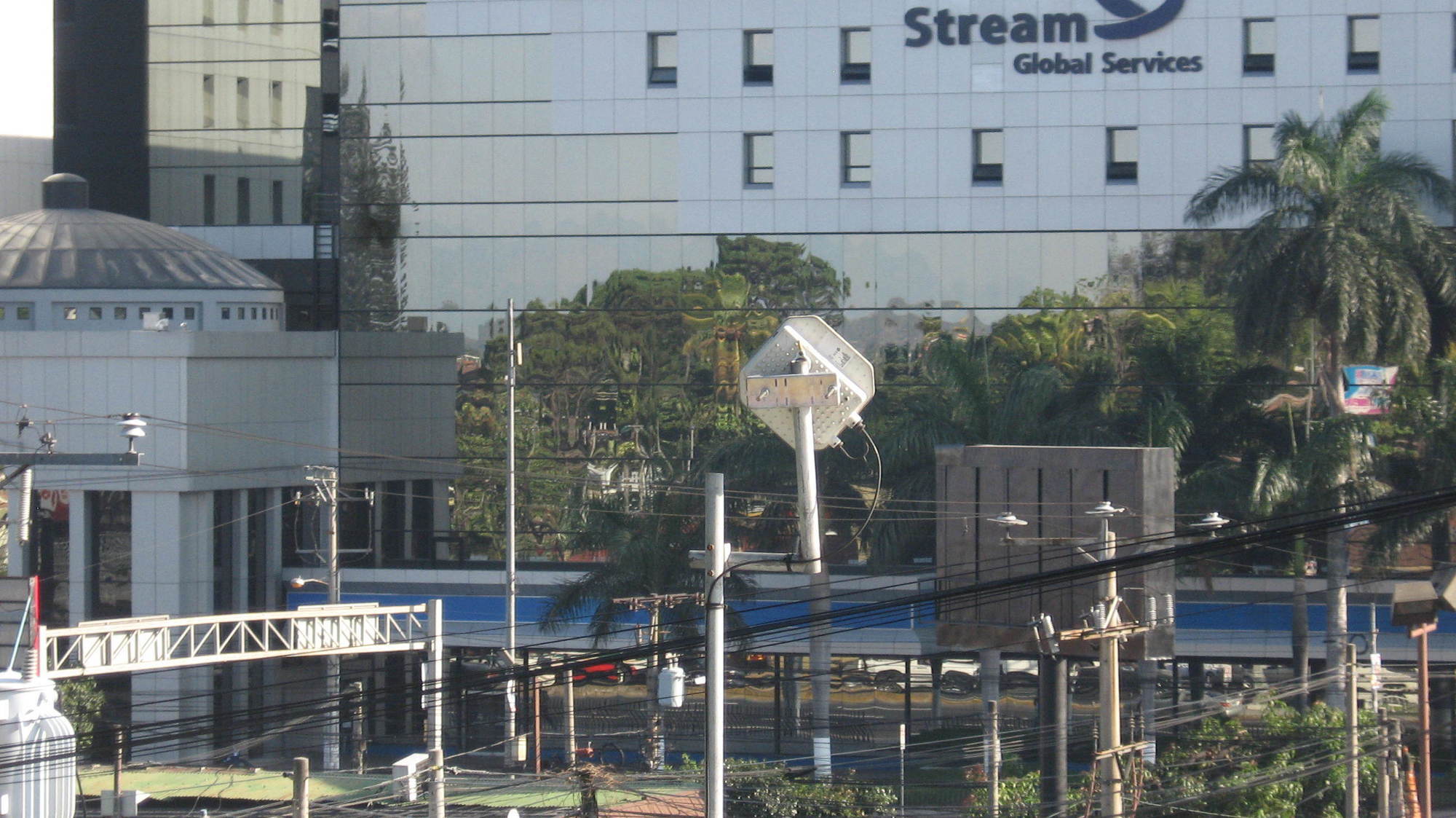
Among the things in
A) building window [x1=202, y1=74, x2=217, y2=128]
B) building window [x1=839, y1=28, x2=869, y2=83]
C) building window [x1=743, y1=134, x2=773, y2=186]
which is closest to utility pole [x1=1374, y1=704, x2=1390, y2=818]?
building window [x1=743, y1=134, x2=773, y2=186]

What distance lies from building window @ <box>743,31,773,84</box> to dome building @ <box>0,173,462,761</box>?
10.0 m

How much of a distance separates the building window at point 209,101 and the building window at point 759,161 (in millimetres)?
16975

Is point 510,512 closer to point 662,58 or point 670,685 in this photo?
point 670,685

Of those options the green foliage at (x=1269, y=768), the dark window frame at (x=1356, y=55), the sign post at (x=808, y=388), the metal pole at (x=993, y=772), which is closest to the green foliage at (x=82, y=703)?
the metal pole at (x=993, y=772)

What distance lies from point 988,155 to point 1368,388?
1019 cm

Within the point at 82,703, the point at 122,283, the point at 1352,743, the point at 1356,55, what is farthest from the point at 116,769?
the point at 1356,55

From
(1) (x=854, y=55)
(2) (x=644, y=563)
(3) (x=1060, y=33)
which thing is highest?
(3) (x=1060, y=33)

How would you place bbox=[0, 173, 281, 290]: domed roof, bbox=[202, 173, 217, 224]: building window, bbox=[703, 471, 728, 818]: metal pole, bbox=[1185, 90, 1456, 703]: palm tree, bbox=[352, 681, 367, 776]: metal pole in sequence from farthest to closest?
bbox=[202, 173, 217, 224]: building window < bbox=[0, 173, 281, 290]: domed roof < bbox=[352, 681, 367, 776]: metal pole < bbox=[1185, 90, 1456, 703]: palm tree < bbox=[703, 471, 728, 818]: metal pole

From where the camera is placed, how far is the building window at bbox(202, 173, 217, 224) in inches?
1849

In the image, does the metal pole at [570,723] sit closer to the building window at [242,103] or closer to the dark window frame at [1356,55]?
the building window at [242,103]

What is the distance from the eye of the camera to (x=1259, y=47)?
3756 centimetres

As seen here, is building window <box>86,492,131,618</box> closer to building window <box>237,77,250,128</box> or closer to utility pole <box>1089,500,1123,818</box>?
building window <box>237,77,250,128</box>

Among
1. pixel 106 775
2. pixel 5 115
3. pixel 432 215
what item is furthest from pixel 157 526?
pixel 5 115

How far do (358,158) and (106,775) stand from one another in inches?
622
